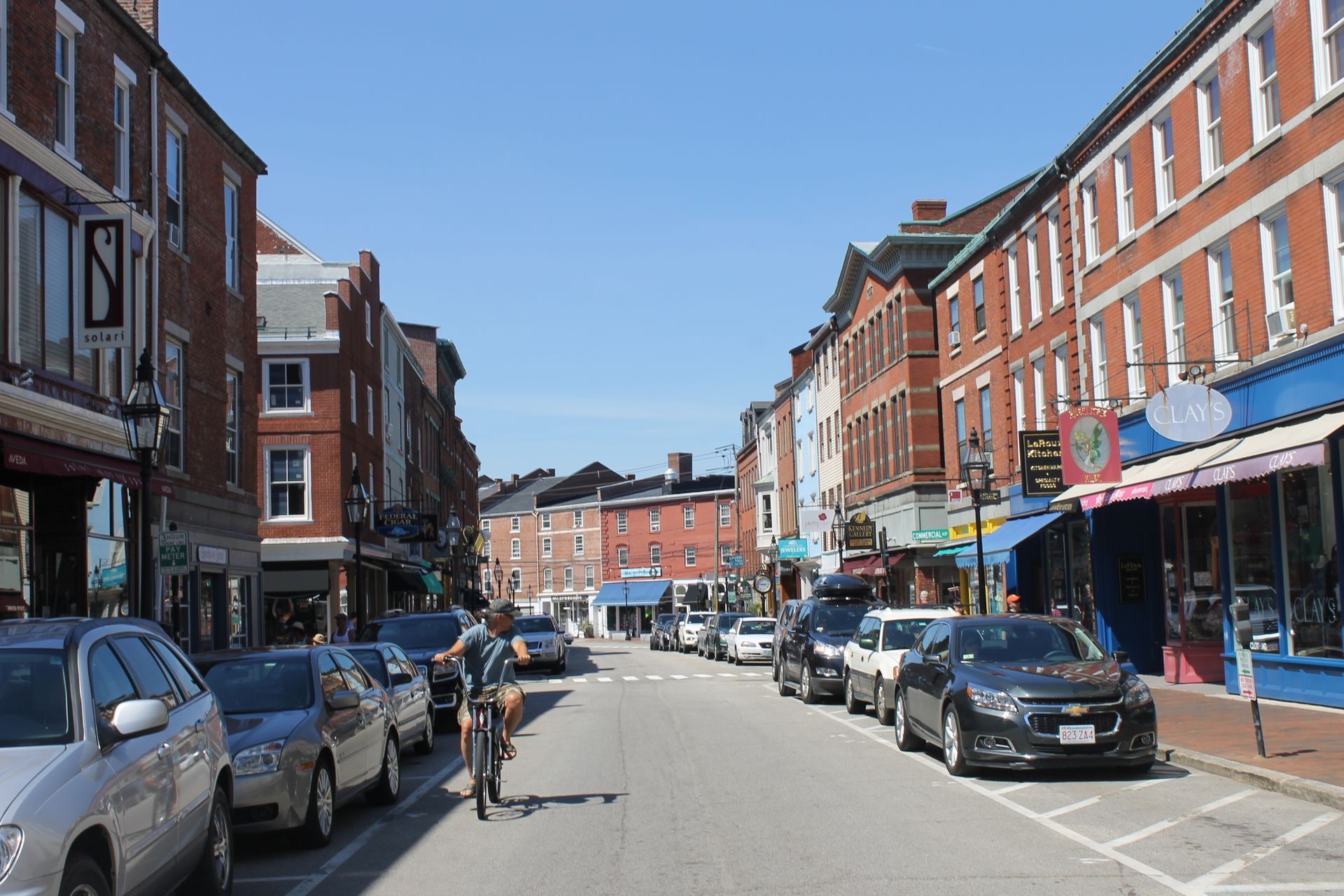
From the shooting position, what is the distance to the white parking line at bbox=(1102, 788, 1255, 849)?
930cm

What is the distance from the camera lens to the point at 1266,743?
45.3 ft

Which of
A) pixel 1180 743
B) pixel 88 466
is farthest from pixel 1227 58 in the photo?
pixel 88 466

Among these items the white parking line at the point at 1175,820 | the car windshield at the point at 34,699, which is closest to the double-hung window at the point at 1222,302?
the white parking line at the point at 1175,820

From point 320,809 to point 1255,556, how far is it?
14918mm

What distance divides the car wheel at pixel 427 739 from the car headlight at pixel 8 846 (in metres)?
10.9

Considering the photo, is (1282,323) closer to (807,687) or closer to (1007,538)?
(807,687)

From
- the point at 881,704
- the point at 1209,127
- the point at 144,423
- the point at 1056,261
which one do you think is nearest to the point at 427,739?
the point at 144,423

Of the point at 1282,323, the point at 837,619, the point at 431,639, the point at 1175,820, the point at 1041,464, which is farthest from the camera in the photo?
the point at 1041,464

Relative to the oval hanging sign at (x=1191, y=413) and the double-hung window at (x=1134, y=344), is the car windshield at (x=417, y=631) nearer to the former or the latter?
the oval hanging sign at (x=1191, y=413)

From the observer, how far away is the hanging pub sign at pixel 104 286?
1733 centimetres

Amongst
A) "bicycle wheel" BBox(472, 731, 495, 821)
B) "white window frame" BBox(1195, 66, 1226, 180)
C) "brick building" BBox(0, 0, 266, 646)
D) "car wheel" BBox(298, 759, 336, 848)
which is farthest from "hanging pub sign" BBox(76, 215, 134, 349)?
"white window frame" BBox(1195, 66, 1226, 180)

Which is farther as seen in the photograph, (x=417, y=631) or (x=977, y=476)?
(x=977, y=476)

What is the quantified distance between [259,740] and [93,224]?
10595 mm

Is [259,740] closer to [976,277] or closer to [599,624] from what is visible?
[976,277]
